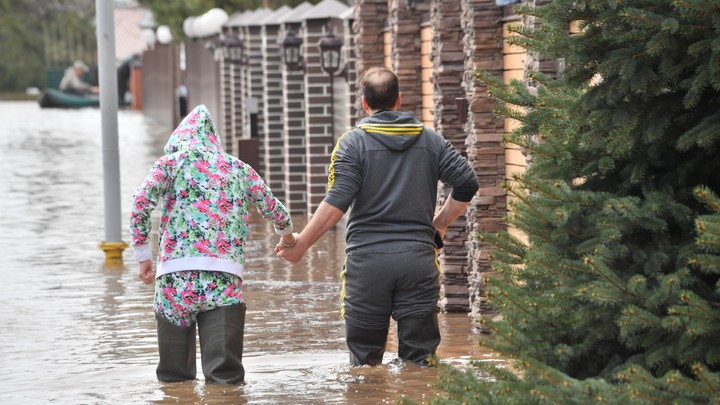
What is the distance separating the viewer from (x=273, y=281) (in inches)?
484

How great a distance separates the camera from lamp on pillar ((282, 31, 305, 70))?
57.3ft

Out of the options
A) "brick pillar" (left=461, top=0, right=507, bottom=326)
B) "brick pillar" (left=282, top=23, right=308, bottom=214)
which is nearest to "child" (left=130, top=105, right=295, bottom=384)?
"brick pillar" (left=461, top=0, right=507, bottom=326)

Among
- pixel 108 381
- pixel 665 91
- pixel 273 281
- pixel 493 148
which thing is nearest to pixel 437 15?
pixel 493 148

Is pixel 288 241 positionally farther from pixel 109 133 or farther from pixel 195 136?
pixel 109 133

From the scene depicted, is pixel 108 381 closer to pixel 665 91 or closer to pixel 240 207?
pixel 240 207

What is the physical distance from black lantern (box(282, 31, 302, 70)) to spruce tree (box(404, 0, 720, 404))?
1271 centimetres

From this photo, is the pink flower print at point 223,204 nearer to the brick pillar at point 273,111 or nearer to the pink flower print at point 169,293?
the pink flower print at point 169,293

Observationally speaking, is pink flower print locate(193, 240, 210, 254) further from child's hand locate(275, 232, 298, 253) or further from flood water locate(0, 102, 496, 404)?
flood water locate(0, 102, 496, 404)

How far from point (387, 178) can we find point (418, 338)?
2.63 feet

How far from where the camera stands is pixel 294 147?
1859cm

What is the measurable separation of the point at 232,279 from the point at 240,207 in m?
0.36

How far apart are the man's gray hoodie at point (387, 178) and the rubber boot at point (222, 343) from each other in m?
0.68

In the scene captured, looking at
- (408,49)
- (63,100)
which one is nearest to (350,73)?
(408,49)

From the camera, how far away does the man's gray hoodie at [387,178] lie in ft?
24.0
